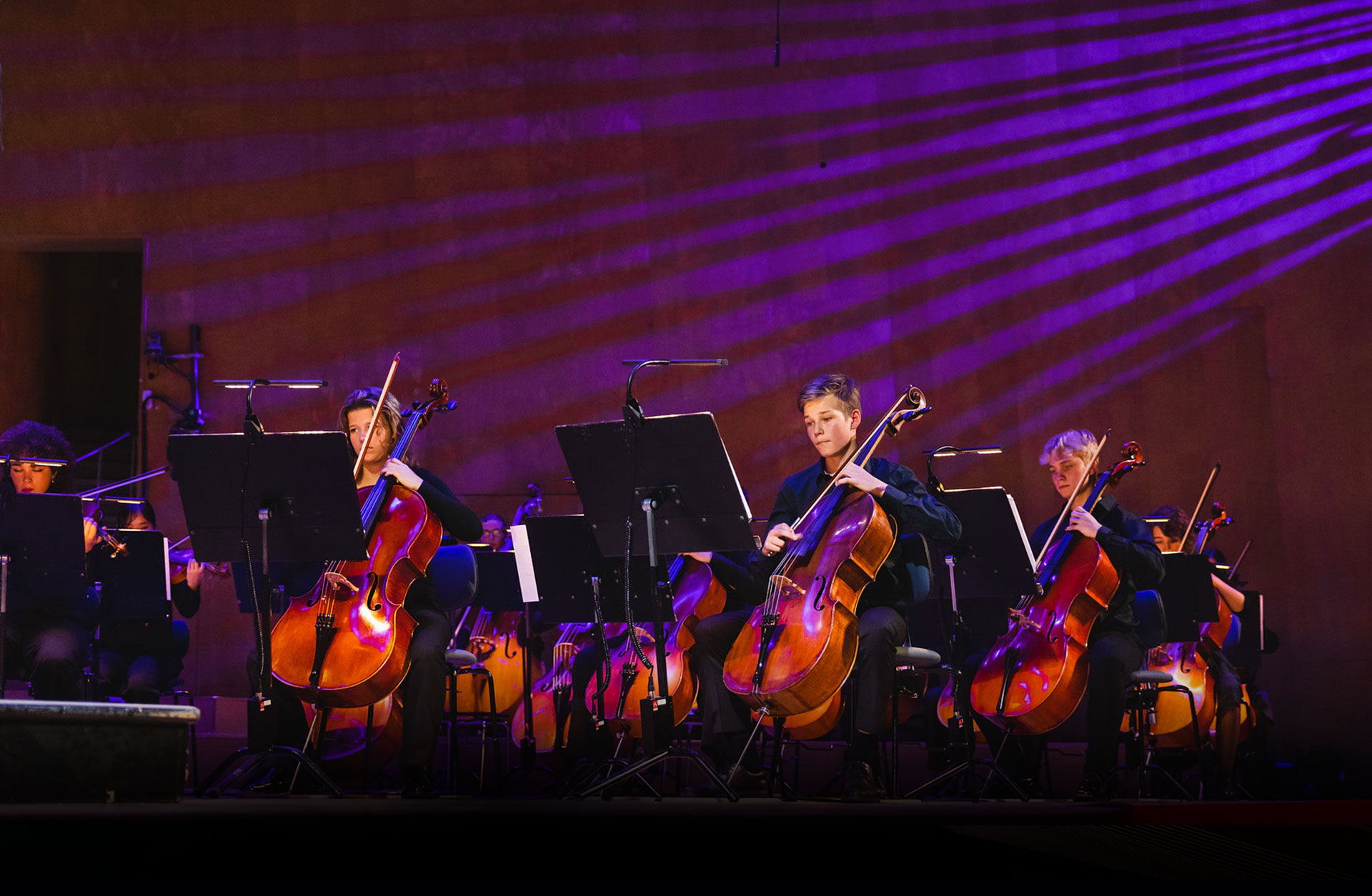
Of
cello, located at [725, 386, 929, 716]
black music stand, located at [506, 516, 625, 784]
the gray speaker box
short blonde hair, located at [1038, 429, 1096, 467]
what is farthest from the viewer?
short blonde hair, located at [1038, 429, 1096, 467]

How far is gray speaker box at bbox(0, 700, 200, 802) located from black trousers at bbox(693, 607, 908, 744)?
5.69 ft

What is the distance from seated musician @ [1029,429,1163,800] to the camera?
13.4 feet

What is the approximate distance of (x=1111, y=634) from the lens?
4227 millimetres

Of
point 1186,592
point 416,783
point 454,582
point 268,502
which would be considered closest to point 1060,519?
point 1186,592

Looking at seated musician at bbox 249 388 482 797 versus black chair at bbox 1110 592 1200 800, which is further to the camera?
black chair at bbox 1110 592 1200 800

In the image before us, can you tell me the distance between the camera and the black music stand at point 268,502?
11.5 feet

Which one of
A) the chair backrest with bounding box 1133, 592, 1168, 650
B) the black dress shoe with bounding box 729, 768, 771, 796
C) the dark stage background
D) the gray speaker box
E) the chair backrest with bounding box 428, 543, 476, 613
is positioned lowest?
the black dress shoe with bounding box 729, 768, 771, 796

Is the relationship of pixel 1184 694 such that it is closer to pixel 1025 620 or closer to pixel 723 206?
pixel 1025 620

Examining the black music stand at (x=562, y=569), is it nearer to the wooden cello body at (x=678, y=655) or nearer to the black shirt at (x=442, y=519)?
the wooden cello body at (x=678, y=655)

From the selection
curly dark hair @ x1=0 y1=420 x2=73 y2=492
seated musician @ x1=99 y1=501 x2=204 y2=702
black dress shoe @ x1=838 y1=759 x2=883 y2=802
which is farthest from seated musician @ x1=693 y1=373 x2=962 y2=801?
curly dark hair @ x1=0 y1=420 x2=73 y2=492

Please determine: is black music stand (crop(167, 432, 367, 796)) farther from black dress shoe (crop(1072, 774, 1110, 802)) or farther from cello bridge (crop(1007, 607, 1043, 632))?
black dress shoe (crop(1072, 774, 1110, 802))

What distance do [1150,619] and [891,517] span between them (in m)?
1.34

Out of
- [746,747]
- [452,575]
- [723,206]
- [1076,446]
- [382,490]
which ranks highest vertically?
[723,206]

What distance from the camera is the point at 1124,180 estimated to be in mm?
7020
